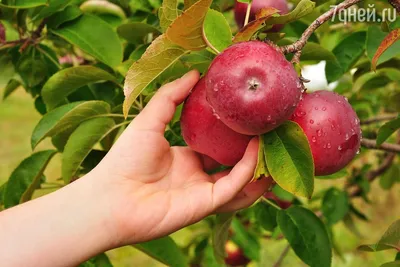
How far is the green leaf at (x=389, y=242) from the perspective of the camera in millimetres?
1028

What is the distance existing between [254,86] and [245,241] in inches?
47.0

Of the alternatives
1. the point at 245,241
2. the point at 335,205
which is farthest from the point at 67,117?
the point at 335,205

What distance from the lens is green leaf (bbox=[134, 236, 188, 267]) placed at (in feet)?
4.38

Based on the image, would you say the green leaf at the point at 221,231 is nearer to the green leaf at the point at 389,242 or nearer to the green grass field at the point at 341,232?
the green leaf at the point at 389,242

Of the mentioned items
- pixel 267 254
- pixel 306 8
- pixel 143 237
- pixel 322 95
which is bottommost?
pixel 267 254

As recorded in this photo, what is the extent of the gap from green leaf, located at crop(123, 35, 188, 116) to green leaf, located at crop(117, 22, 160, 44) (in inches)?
13.2

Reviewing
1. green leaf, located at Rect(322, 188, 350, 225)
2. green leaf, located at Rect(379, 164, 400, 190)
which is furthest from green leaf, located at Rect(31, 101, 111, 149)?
green leaf, located at Rect(379, 164, 400, 190)

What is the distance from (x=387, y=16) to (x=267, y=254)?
6.14 ft

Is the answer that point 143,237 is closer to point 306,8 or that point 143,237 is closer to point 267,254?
point 306,8

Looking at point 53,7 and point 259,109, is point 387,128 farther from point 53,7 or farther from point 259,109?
point 53,7

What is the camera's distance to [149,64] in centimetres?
94

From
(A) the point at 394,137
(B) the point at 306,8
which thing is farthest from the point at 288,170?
(A) the point at 394,137

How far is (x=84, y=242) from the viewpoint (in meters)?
1.10

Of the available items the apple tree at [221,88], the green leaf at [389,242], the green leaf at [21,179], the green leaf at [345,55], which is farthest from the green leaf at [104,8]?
the green leaf at [389,242]
